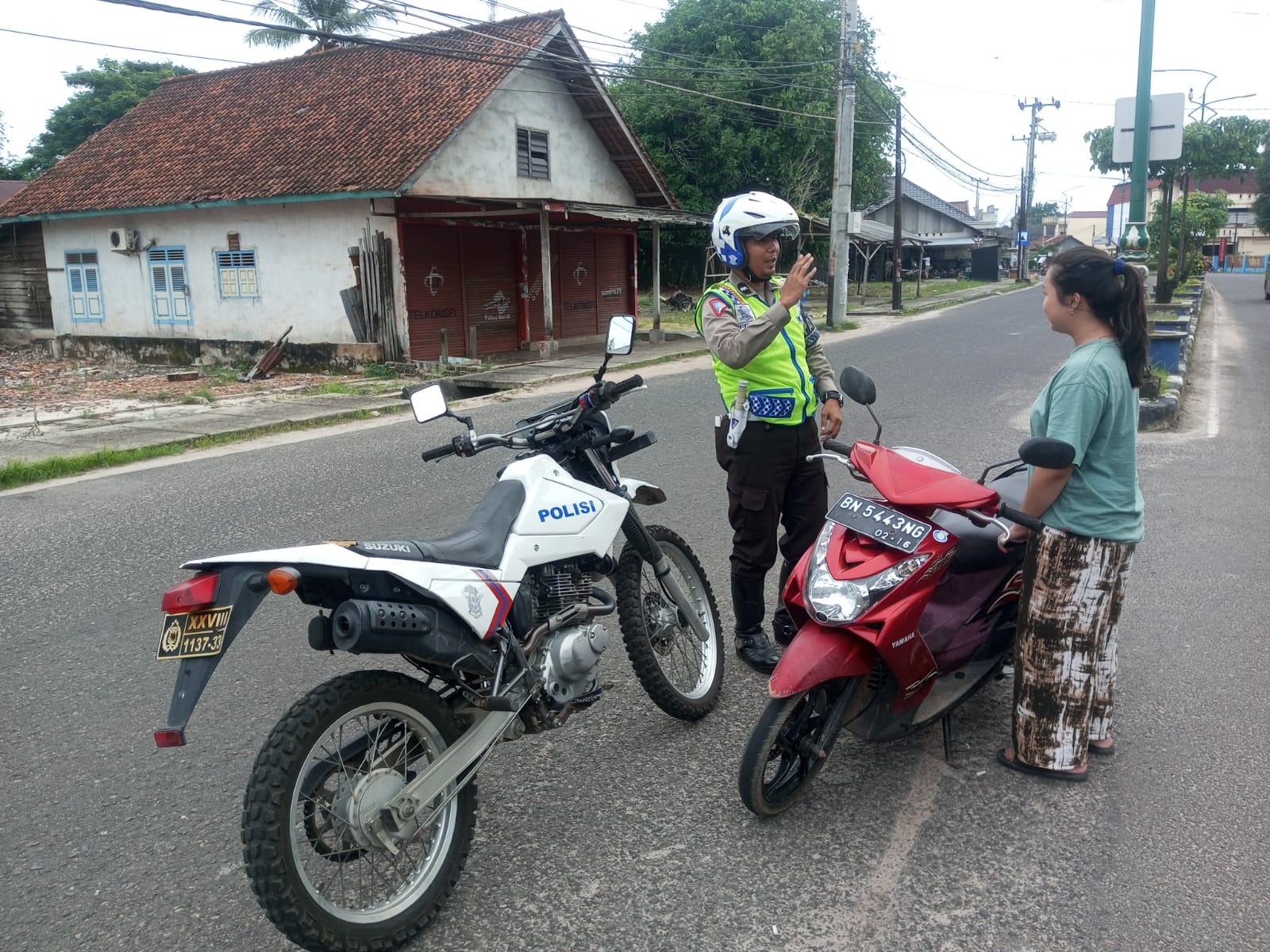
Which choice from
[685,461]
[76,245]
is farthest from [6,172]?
[685,461]

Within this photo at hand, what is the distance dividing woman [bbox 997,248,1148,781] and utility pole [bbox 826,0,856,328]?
21.9m

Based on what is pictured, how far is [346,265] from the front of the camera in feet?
58.9

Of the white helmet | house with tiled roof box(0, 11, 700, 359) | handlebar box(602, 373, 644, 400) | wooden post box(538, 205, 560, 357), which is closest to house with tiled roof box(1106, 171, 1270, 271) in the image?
house with tiled roof box(0, 11, 700, 359)

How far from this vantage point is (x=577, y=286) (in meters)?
22.6

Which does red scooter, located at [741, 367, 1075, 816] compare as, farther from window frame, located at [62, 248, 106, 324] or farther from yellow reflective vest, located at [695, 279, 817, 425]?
window frame, located at [62, 248, 106, 324]

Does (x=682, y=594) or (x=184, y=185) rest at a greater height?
(x=184, y=185)

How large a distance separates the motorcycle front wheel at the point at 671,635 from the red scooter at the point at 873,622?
471 millimetres

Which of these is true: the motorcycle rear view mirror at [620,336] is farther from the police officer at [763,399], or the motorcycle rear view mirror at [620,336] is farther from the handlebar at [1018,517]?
the handlebar at [1018,517]

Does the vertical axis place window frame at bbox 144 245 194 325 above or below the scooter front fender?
above

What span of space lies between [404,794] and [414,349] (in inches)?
635

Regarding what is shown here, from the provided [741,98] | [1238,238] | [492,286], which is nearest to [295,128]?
[492,286]

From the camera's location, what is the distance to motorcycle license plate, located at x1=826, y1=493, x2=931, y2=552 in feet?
10.2

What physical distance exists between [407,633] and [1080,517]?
6.77 feet

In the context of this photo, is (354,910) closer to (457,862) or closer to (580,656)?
(457,862)
